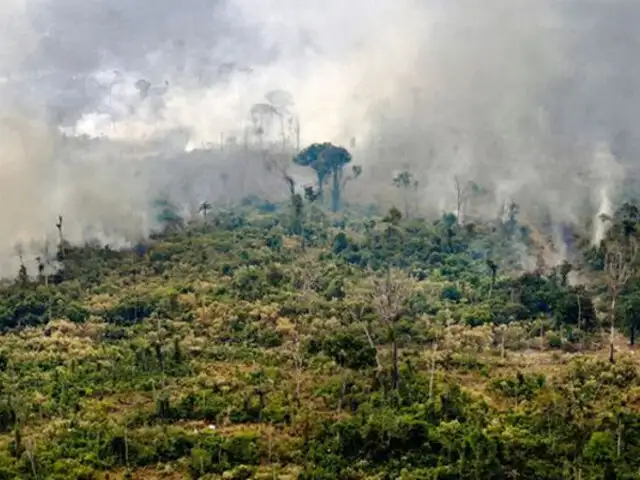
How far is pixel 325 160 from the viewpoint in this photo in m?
112

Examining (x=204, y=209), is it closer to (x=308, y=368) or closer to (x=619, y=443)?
(x=308, y=368)

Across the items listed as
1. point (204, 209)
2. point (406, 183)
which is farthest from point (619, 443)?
point (406, 183)

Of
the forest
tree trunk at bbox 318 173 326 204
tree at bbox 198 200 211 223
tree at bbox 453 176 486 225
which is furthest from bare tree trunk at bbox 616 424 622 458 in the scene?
tree trunk at bbox 318 173 326 204

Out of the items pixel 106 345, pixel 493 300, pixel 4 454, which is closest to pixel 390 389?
pixel 4 454

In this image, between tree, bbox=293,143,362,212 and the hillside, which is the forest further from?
tree, bbox=293,143,362,212

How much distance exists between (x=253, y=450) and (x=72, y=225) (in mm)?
53406

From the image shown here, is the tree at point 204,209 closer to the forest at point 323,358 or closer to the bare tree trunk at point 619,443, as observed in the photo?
the forest at point 323,358

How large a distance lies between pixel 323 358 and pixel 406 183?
6171 centimetres

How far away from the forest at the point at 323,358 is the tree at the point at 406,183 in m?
17.2

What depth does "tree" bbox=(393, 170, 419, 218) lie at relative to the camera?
108000 mm

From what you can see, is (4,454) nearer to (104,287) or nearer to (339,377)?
(339,377)

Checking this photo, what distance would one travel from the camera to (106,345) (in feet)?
179

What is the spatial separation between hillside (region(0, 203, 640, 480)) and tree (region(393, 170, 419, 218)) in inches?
916

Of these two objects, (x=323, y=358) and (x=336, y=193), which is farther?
(x=336, y=193)
